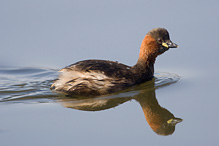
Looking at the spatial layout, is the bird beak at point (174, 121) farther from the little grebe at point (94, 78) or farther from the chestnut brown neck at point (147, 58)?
the chestnut brown neck at point (147, 58)

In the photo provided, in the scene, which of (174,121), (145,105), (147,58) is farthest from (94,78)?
(174,121)

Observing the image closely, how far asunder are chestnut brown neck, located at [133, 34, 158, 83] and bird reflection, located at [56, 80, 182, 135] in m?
0.29

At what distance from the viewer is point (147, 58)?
8523 millimetres

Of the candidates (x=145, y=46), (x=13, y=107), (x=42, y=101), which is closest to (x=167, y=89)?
(x=145, y=46)

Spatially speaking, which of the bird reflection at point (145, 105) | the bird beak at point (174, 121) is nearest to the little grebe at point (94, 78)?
the bird reflection at point (145, 105)

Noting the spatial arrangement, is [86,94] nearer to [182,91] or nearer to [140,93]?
[140,93]

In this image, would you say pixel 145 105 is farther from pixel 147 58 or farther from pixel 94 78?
pixel 147 58

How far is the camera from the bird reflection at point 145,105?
6.52 m

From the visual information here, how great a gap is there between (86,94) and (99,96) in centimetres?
23

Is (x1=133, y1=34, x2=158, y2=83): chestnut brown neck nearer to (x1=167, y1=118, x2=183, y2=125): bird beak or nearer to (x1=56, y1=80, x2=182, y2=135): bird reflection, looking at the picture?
(x1=56, y1=80, x2=182, y2=135): bird reflection

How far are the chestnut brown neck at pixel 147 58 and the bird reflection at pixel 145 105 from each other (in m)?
0.29

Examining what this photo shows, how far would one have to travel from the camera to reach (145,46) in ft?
27.9

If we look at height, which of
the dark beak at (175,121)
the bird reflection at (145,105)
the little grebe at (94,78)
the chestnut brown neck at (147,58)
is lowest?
the dark beak at (175,121)

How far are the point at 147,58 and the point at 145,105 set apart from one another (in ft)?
4.68
